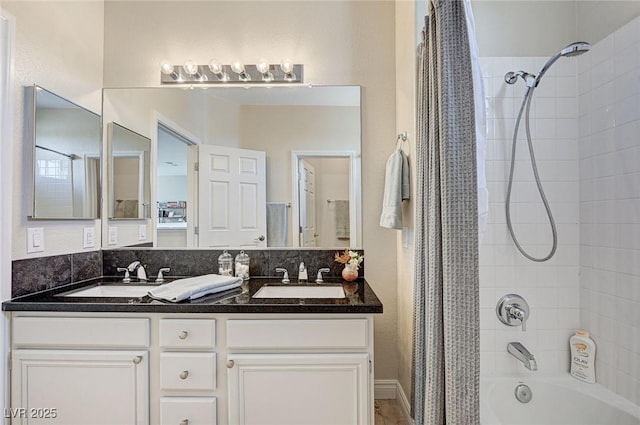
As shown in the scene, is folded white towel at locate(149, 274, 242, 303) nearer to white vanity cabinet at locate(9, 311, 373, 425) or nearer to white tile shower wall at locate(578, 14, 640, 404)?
white vanity cabinet at locate(9, 311, 373, 425)

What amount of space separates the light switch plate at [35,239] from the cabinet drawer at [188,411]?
0.98 m

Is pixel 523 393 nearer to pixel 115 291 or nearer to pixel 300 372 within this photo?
pixel 300 372

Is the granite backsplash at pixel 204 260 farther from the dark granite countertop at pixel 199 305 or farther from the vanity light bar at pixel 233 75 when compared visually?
the vanity light bar at pixel 233 75

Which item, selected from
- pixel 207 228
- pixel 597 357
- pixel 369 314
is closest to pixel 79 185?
pixel 207 228

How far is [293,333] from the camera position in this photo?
1426 mm

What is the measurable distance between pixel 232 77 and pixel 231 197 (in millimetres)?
792

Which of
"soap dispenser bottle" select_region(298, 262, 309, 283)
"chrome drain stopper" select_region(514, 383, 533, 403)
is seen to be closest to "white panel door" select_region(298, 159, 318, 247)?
"soap dispenser bottle" select_region(298, 262, 309, 283)

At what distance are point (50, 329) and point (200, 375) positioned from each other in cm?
71

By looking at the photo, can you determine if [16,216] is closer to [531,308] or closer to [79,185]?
[79,185]

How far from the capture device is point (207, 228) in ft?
6.84

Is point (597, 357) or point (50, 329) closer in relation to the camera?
point (50, 329)

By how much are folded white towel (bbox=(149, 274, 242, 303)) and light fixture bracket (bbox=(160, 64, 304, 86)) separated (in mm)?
1277

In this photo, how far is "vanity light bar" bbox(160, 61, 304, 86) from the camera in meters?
2.09

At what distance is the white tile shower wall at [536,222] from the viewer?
5.84 ft
